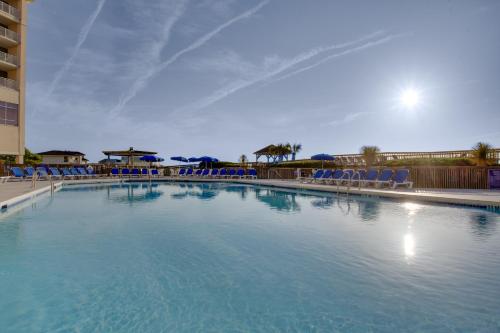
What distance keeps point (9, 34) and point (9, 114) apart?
599cm

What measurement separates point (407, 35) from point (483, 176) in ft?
26.9

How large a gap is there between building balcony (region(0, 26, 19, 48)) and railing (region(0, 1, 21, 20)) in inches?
48.3

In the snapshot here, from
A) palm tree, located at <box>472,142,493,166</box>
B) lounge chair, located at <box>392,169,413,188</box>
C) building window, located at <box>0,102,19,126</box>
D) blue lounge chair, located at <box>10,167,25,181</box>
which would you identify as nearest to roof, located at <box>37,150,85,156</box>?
building window, located at <box>0,102,19,126</box>

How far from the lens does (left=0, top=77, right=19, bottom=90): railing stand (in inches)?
831

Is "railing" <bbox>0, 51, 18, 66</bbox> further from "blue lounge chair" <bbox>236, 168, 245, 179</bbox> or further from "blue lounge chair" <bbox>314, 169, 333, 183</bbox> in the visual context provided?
"blue lounge chair" <bbox>314, 169, 333, 183</bbox>

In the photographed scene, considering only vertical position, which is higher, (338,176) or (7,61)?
(7,61)

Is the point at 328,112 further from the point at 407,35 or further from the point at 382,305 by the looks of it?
the point at 382,305

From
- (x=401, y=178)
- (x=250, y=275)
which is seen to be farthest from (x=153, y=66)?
(x=250, y=275)

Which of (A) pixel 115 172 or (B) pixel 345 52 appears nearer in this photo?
(B) pixel 345 52

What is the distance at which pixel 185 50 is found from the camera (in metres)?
21.6

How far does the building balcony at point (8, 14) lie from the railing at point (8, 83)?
4249 millimetres

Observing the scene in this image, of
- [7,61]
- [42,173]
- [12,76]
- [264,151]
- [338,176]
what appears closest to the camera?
[338,176]

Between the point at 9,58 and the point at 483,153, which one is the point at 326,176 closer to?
the point at 483,153

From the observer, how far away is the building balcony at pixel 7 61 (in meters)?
21.0
